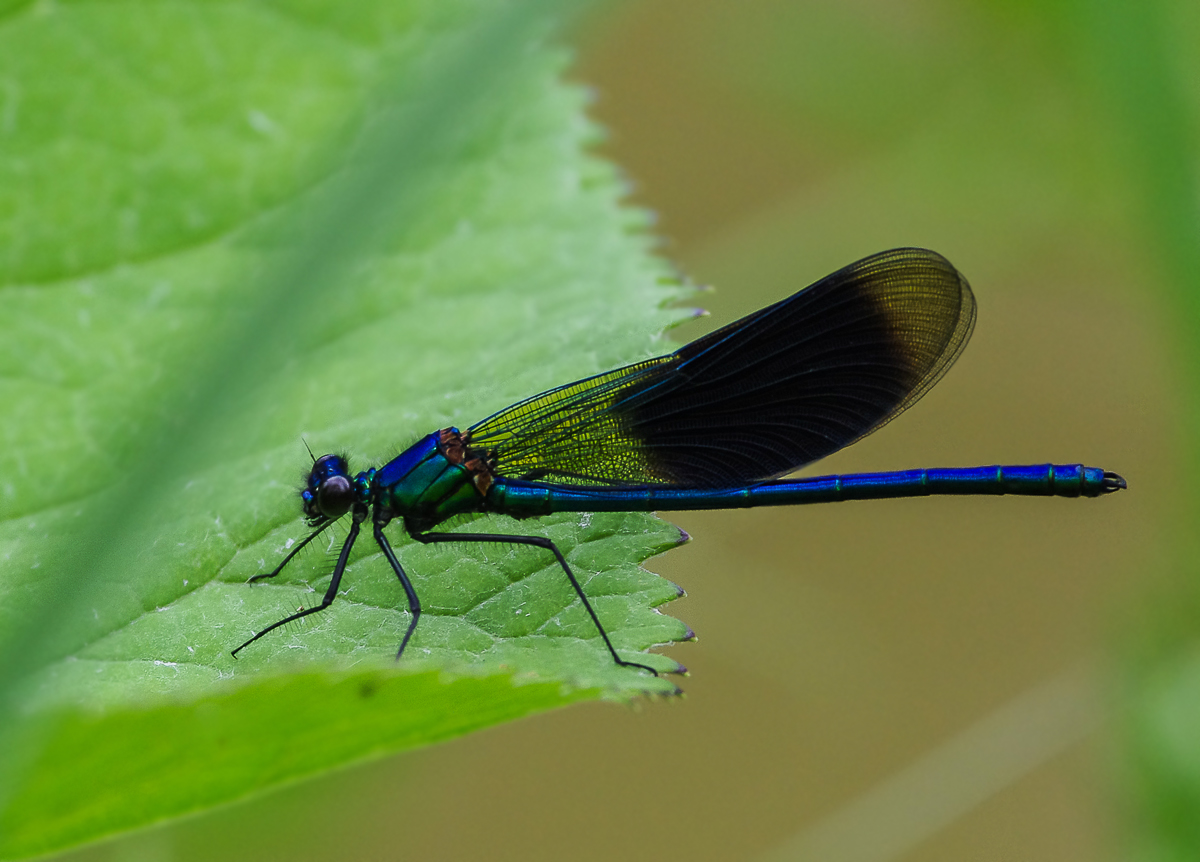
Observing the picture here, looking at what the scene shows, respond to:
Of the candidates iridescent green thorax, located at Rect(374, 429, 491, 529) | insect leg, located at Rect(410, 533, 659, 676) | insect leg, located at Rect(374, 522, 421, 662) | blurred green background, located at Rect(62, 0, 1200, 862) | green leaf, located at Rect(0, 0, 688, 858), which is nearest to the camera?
insect leg, located at Rect(410, 533, 659, 676)

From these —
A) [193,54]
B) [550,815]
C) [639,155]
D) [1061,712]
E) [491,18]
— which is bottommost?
[550,815]

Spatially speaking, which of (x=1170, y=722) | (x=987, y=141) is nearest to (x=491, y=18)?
(x=1170, y=722)

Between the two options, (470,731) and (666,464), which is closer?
(470,731)

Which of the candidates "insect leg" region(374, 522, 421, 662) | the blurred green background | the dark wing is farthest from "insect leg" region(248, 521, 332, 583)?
the blurred green background

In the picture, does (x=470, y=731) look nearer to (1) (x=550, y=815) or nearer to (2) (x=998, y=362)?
(1) (x=550, y=815)

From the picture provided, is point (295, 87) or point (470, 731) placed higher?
point (295, 87)

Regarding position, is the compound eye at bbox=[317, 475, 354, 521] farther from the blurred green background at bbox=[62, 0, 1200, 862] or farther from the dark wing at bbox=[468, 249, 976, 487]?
the blurred green background at bbox=[62, 0, 1200, 862]

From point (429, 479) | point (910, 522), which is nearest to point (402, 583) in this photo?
point (429, 479)
